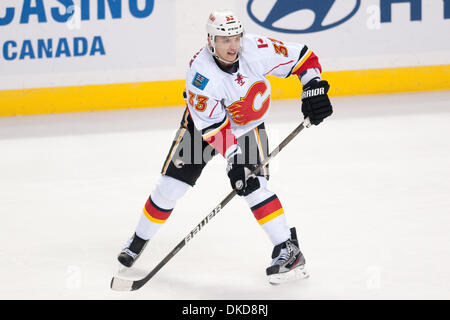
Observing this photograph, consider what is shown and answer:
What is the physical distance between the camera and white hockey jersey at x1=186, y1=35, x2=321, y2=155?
284 centimetres

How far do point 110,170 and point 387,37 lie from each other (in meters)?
2.57

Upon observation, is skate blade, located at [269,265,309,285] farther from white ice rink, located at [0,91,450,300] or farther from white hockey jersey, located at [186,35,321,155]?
white hockey jersey, located at [186,35,321,155]

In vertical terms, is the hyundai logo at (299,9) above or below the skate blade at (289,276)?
above

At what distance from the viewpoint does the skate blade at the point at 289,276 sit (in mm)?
2990

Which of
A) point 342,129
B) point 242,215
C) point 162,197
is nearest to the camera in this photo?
point 162,197

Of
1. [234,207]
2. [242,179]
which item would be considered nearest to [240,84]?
[242,179]

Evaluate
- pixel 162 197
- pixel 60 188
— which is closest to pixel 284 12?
pixel 60 188

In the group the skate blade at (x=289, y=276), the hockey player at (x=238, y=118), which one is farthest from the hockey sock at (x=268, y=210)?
the skate blade at (x=289, y=276)

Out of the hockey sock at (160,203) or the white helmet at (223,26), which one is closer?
the white helmet at (223,26)

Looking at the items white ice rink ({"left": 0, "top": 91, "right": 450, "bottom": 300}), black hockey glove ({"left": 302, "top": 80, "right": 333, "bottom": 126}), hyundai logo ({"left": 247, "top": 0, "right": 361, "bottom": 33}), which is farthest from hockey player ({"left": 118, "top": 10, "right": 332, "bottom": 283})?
hyundai logo ({"left": 247, "top": 0, "right": 361, "bottom": 33})

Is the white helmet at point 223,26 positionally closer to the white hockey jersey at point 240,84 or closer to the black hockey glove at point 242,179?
the white hockey jersey at point 240,84
